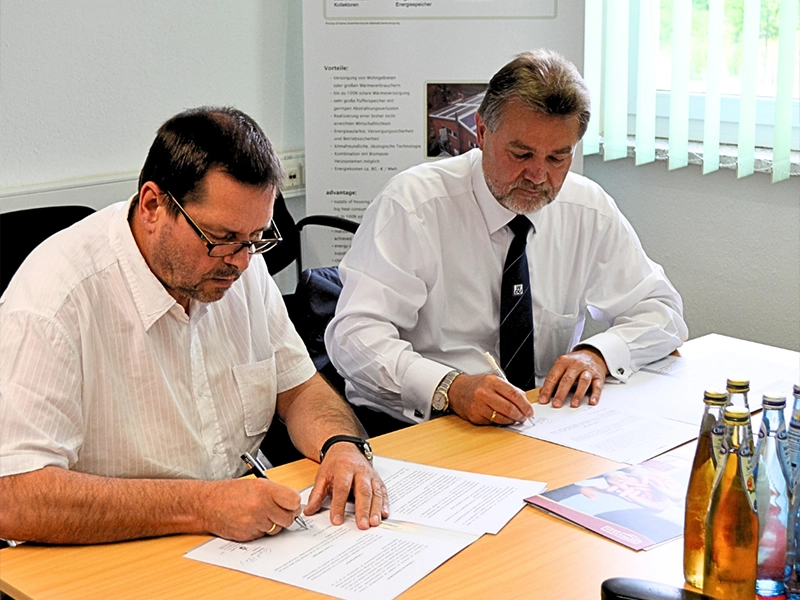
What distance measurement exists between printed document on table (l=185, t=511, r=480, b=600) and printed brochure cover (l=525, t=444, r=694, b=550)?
183 mm

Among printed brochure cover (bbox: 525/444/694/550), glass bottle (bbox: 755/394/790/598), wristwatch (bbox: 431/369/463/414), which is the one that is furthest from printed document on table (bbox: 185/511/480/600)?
wristwatch (bbox: 431/369/463/414)

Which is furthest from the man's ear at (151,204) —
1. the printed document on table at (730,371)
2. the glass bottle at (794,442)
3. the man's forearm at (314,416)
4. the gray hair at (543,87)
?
the printed document on table at (730,371)

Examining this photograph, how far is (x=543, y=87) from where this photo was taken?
210 cm

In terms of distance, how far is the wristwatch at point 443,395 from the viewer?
196cm

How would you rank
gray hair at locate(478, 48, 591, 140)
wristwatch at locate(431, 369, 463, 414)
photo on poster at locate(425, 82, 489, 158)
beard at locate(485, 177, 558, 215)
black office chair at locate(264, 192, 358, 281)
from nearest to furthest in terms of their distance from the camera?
wristwatch at locate(431, 369, 463, 414) < gray hair at locate(478, 48, 591, 140) < beard at locate(485, 177, 558, 215) < black office chair at locate(264, 192, 358, 281) < photo on poster at locate(425, 82, 489, 158)

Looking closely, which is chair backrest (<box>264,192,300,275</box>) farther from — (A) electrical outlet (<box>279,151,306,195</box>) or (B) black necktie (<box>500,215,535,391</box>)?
(B) black necktie (<box>500,215,535,391</box>)

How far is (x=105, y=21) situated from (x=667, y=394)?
2.13 meters

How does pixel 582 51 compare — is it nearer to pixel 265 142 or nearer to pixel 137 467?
pixel 265 142

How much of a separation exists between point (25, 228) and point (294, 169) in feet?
4.25

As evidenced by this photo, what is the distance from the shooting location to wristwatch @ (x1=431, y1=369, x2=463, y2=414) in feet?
6.43

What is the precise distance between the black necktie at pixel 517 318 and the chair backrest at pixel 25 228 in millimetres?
1230

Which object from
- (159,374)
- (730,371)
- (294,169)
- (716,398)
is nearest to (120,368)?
(159,374)

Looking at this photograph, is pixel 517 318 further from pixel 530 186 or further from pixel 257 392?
pixel 257 392

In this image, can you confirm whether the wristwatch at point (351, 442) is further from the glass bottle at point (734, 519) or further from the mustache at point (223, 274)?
the glass bottle at point (734, 519)
